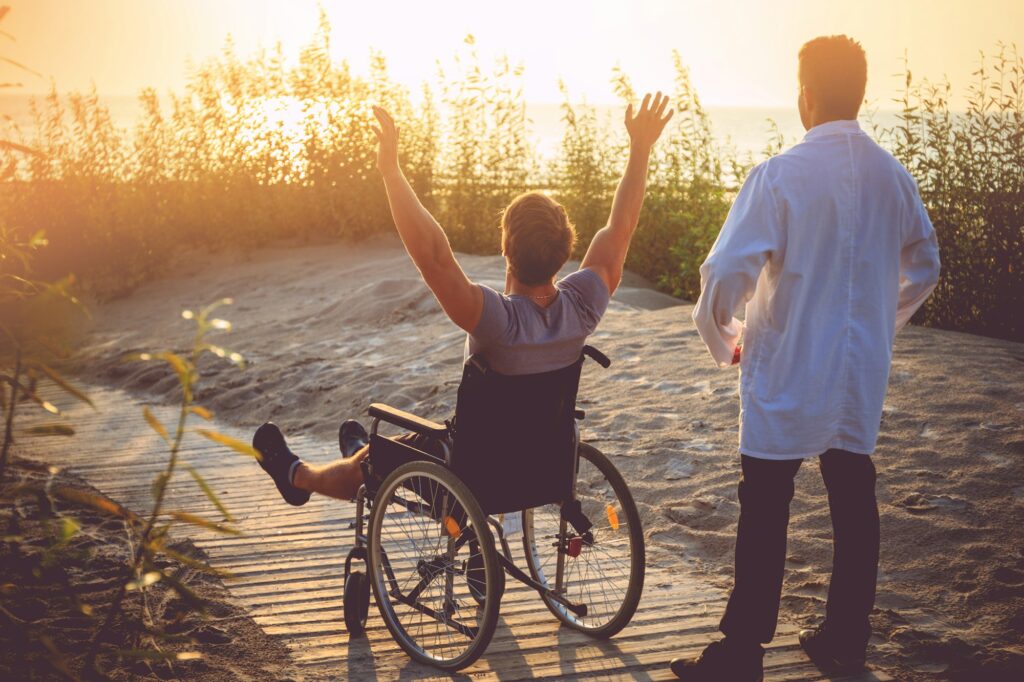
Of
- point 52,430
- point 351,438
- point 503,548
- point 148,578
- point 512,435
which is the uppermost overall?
point 52,430

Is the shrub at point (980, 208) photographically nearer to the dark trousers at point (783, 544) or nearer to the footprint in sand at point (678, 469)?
the footprint in sand at point (678, 469)

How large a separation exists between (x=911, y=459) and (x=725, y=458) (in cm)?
92

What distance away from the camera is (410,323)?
9.80m

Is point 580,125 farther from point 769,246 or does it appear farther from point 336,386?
point 769,246

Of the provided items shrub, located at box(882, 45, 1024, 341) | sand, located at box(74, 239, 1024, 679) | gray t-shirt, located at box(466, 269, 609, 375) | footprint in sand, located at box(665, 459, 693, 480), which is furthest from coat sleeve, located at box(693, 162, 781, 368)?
shrub, located at box(882, 45, 1024, 341)

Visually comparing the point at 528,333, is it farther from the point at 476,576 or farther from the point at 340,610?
the point at 340,610

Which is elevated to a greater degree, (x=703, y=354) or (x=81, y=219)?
(x=81, y=219)

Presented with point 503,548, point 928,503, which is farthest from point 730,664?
point 928,503

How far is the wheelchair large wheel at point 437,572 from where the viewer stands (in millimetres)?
3387

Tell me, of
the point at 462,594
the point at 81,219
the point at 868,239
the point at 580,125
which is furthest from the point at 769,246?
the point at 81,219

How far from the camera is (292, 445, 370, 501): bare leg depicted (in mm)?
4145

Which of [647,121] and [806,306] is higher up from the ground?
[647,121]

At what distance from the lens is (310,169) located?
1326 cm

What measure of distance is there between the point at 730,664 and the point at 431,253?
1544mm
